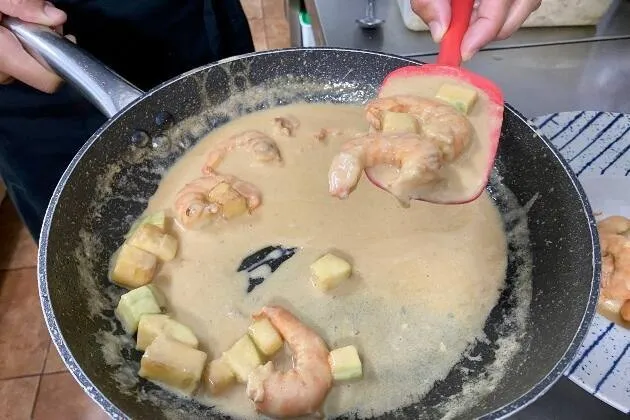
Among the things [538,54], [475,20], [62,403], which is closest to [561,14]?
[538,54]

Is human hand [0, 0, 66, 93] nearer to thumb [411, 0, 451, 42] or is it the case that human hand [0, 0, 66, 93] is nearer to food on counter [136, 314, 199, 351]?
food on counter [136, 314, 199, 351]

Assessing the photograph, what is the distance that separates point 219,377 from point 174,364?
0.18 ft

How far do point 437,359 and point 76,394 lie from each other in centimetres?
121

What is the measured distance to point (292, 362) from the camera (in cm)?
74

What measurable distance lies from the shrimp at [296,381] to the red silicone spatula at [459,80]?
236 mm

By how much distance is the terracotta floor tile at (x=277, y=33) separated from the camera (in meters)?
2.60

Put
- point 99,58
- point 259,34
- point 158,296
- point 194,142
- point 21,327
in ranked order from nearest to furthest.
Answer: point 158,296 < point 194,142 < point 99,58 < point 21,327 < point 259,34

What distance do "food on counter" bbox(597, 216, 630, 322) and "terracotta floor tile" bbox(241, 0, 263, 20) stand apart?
2.14 metres

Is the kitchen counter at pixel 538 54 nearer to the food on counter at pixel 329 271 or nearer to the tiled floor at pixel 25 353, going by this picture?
the food on counter at pixel 329 271

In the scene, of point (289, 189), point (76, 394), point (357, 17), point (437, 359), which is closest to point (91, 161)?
point (289, 189)

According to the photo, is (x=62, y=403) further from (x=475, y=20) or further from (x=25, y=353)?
(x=475, y=20)

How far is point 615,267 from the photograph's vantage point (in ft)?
2.92

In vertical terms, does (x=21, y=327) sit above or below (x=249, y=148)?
below

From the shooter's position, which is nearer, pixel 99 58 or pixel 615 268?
pixel 615 268
